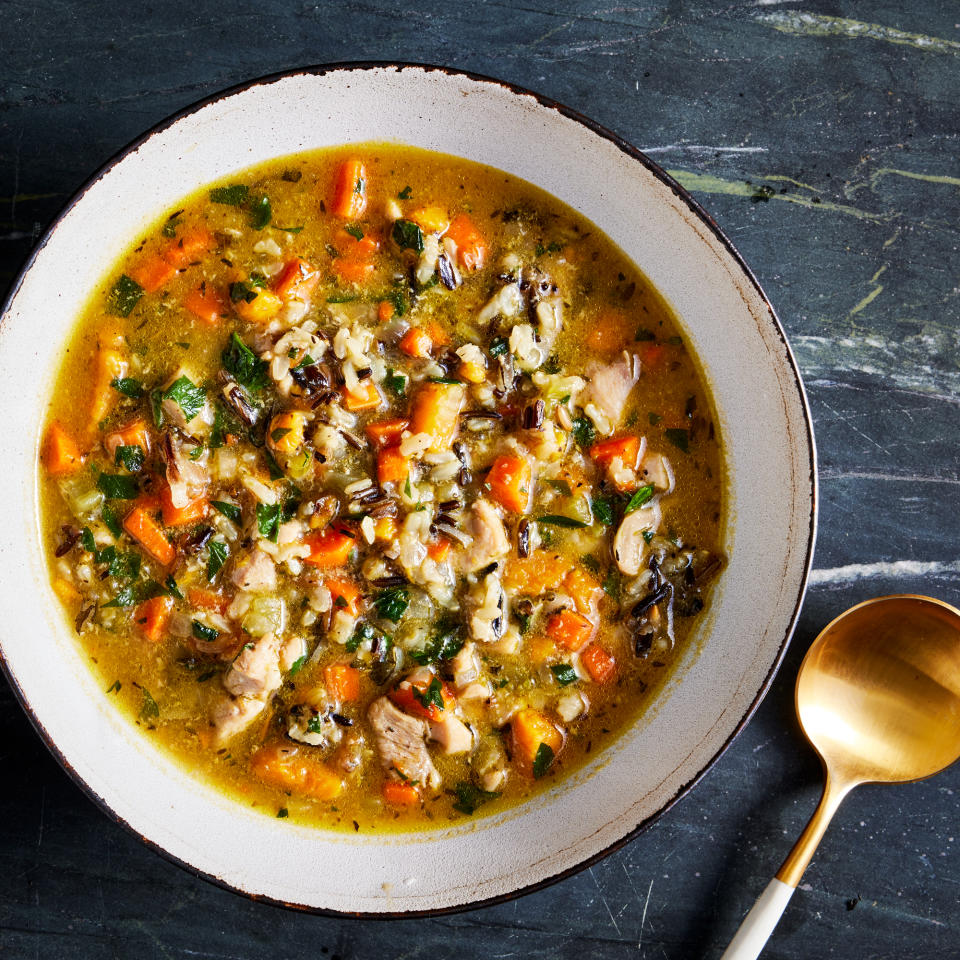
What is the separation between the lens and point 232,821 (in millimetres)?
3678

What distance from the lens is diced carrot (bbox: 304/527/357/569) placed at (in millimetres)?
3615

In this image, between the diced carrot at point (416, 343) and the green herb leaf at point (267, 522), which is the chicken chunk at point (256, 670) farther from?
the diced carrot at point (416, 343)

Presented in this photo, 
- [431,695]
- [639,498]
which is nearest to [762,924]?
[431,695]

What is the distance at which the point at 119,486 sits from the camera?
3.66m

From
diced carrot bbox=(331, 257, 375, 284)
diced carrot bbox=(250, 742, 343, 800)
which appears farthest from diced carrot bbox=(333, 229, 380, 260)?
diced carrot bbox=(250, 742, 343, 800)

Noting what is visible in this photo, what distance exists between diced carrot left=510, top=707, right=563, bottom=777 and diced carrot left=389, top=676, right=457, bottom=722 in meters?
0.32

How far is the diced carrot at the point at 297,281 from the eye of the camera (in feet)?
12.0

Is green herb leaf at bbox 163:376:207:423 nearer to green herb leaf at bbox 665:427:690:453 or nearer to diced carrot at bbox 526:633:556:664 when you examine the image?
diced carrot at bbox 526:633:556:664

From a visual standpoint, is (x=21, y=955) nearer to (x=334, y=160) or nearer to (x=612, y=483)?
(x=612, y=483)

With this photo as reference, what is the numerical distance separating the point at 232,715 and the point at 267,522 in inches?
34.8

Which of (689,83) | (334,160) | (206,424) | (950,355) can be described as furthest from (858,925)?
(334,160)

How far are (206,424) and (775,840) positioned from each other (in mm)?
3446

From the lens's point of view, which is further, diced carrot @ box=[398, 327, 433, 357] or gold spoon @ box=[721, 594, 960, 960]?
gold spoon @ box=[721, 594, 960, 960]

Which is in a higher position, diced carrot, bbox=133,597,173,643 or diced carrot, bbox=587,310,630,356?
diced carrot, bbox=587,310,630,356
